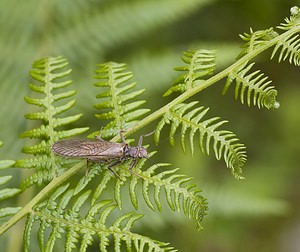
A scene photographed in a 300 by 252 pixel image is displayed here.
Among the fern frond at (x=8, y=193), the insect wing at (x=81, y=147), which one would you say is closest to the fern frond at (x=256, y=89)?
the insect wing at (x=81, y=147)

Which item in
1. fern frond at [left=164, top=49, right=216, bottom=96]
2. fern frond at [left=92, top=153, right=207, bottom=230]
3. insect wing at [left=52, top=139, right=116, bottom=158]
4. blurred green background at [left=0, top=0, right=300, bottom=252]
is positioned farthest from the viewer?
blurred green background at [left=0, top=0, right=300, bottom=252]

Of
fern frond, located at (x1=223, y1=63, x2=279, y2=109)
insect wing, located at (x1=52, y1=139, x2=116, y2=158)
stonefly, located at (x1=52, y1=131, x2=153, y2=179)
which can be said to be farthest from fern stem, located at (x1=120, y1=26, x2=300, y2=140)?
insect wing, located at (x1=52, y1=139, x2=116, y2=158)

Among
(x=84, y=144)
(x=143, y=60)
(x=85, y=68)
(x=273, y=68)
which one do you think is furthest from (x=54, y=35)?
(x=273, y=68)

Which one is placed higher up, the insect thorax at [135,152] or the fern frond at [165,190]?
the insect thorax at [135,152]

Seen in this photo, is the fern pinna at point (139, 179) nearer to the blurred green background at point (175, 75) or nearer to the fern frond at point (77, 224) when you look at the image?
the fern frond at point (77, 224)

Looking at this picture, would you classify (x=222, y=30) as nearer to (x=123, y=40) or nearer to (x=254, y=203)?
(x=123, y=40)

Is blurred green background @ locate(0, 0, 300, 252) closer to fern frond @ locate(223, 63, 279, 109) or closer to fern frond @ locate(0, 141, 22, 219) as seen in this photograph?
fern frond @ locate(0, 141, 22, 219)
